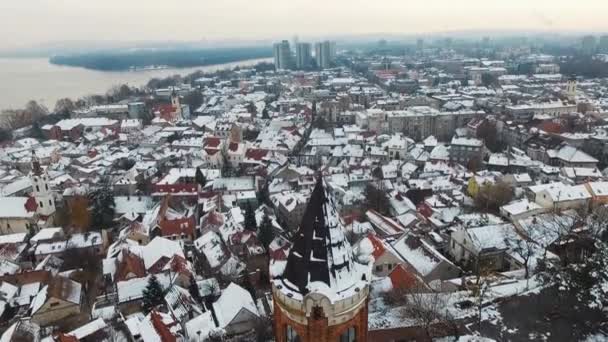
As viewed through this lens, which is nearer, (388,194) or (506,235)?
(506,235)

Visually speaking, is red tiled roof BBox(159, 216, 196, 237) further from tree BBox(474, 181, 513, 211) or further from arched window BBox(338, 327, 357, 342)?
arched window BBox(338, 327, 357, 342)

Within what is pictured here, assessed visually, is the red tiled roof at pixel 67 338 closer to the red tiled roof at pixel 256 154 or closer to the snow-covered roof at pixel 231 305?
the snow-covered roof at pixel 231 305

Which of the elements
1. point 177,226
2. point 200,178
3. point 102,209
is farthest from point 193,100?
point 177,226

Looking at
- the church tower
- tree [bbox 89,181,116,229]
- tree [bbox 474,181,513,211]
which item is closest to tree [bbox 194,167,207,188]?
tree [bbox 89,181,116,229]

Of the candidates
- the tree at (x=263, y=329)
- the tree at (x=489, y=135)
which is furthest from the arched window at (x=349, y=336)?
the tree at (x=489, y=135)

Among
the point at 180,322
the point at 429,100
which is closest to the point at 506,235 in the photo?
the point at 180,322

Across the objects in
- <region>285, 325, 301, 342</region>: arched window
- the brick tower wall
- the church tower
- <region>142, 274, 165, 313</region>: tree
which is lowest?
<region>142, 274, 165, 313</region>: tree

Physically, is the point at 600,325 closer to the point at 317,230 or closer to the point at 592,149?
the point at 317,230
